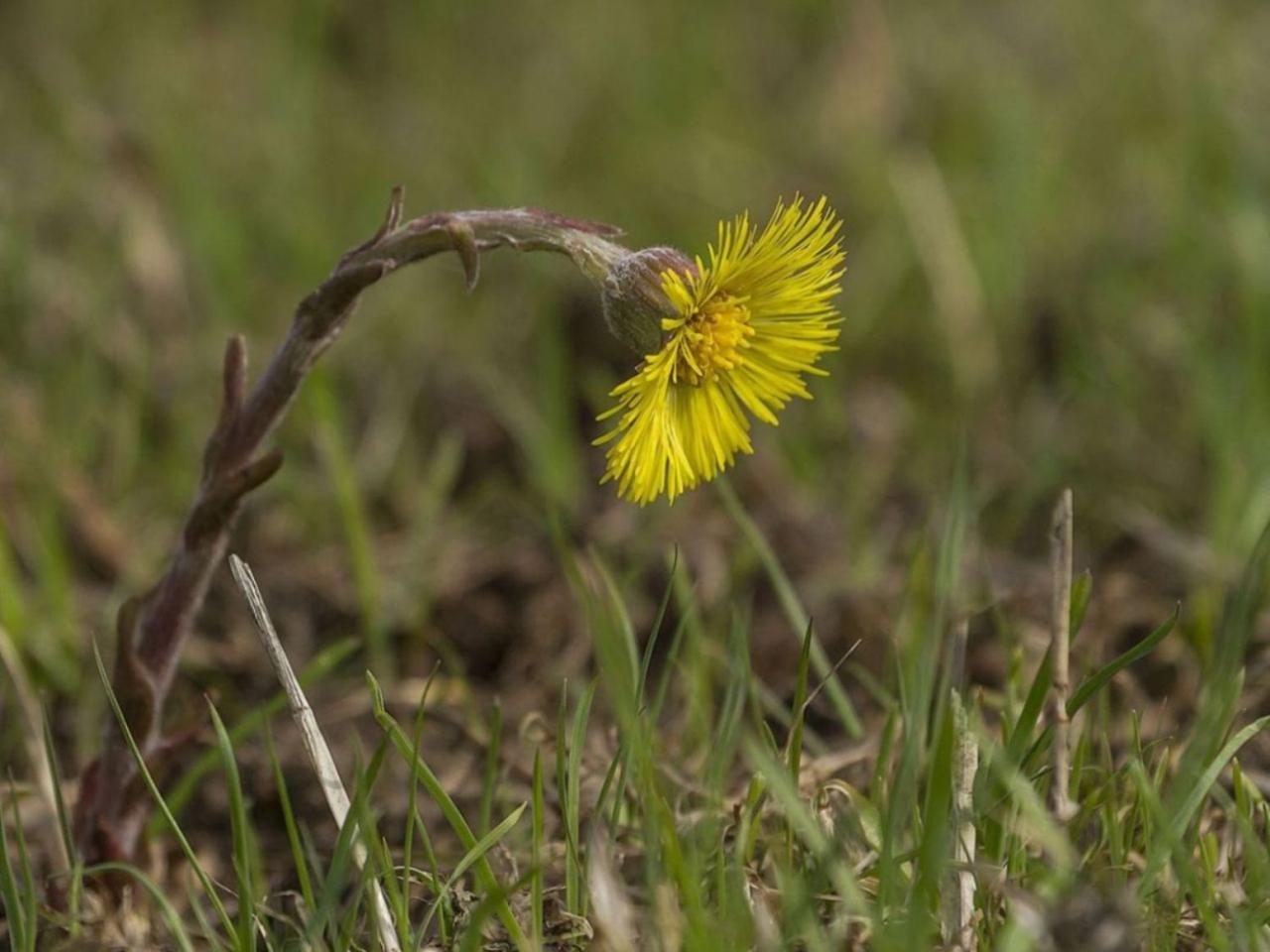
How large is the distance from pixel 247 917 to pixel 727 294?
775mm

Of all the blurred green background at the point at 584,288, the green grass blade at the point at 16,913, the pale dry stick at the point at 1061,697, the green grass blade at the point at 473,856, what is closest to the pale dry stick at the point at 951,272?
the blurred green background at the point at 584,288

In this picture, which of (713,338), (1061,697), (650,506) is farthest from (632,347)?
(650,506)

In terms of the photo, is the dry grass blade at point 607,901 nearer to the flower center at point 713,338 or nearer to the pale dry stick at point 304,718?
the pale dry stick at point 304,718

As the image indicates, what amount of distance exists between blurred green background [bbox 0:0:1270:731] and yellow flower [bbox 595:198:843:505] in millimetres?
396

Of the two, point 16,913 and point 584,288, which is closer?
point 16,913

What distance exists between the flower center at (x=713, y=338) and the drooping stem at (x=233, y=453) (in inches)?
4.4

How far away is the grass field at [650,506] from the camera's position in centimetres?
151

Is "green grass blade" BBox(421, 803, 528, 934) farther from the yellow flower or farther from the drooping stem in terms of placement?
the drooping stem

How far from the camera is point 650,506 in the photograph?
273cm

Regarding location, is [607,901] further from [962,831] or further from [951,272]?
[951,272]

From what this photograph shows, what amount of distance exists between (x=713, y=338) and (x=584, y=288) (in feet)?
5.96

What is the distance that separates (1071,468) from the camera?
2.81 meters

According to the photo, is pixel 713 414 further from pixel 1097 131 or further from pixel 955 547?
pixel 1097 131

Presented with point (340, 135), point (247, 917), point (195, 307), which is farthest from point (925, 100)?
point (247, 917)
